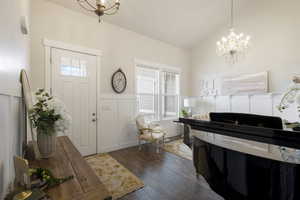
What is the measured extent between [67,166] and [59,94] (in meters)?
2.51

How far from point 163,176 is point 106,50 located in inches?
131

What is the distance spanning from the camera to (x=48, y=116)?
120 centimetres

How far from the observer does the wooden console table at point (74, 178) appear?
2.55 feet

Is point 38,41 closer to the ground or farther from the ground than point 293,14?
closer to the ground

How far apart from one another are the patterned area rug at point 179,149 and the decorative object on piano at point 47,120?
3.05 meters

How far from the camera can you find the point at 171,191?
225cm

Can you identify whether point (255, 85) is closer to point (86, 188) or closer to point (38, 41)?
point (86, 188)

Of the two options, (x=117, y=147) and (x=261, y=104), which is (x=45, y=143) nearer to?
(x=117, y=147)

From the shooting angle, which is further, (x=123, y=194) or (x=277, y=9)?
(x=277, y=9)

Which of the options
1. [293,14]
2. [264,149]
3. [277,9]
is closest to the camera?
[264,149]

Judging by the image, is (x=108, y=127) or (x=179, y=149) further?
(x=179, y=149)

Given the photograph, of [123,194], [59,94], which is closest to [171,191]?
[123,194]

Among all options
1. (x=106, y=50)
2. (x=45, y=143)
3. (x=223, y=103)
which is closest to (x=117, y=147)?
(x=106, y=50)

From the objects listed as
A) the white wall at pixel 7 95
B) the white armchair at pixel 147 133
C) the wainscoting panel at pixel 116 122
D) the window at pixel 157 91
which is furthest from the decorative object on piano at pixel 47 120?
the window at pixel 157 91
